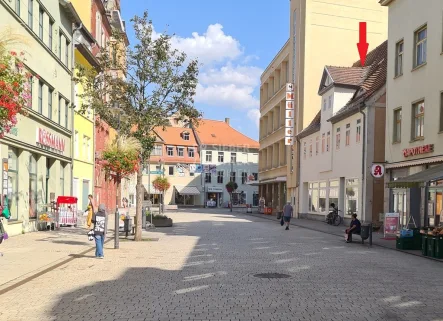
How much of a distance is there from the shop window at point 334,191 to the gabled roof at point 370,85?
4.12m

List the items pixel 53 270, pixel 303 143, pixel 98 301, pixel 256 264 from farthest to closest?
pixel 303 143
pixel 256 264
pixel 53 270
pixel 98 301

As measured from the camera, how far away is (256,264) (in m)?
14.0

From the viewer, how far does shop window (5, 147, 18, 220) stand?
20703mm

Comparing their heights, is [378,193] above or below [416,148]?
below

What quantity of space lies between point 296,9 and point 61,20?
77.9ft

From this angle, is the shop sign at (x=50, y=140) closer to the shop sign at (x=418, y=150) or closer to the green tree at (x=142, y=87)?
the green tree at (x=142, y=87)

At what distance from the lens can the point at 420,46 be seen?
78.7ft

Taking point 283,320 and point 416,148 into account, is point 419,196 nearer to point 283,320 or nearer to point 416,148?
point 416,148

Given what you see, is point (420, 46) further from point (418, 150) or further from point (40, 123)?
point (40, 123)

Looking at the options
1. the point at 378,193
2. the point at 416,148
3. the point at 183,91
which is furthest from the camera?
the point at 378,193

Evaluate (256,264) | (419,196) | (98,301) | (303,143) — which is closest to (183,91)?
(256,264)

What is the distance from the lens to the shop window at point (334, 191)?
35312 mm

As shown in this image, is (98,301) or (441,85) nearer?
(98,301)

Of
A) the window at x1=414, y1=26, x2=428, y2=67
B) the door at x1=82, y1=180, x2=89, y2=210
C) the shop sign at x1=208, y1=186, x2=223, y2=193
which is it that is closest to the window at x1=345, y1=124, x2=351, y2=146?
the window at x1=414, y1=26, x2=428, y2=67
